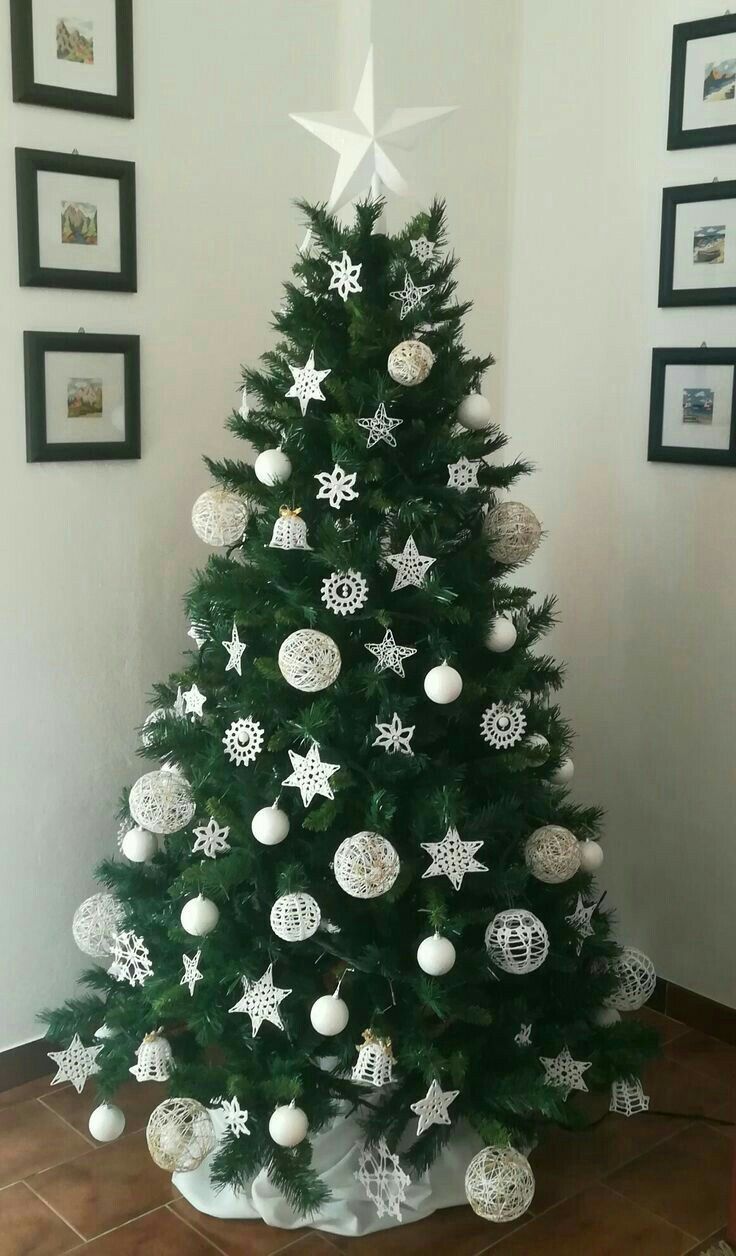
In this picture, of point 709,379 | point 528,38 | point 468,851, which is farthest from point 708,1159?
point 528,38

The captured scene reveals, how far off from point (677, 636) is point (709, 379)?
56cm

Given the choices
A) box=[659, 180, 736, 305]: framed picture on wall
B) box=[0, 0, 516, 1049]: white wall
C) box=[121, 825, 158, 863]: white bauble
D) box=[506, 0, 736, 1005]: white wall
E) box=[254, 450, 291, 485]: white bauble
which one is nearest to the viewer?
box=[254, 450, 291, 485]: white bauble

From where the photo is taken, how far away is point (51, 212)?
2281mm

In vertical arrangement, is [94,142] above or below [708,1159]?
above

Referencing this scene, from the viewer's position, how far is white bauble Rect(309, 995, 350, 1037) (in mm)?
1934

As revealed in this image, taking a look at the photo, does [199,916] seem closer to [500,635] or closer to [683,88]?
[500,635]

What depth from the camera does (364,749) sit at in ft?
6.51

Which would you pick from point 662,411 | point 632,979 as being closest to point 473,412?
point 662,411

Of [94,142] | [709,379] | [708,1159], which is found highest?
[94,142]

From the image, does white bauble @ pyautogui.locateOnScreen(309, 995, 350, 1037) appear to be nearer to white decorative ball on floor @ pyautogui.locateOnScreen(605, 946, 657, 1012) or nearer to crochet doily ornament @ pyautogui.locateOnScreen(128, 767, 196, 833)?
crochet doily ornament @ pyautogui.locateOnScreen(128, 767, 196, 833)

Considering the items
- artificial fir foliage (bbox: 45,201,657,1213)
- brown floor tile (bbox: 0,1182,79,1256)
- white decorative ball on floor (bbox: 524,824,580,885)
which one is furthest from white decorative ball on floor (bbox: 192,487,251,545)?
brown floor tile (bbox: 0,1182,79,1256)

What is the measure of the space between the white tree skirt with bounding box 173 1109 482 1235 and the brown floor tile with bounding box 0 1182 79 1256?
0.73ft

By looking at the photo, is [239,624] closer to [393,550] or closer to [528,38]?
[393,550]

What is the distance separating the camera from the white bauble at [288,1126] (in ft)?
6.36
